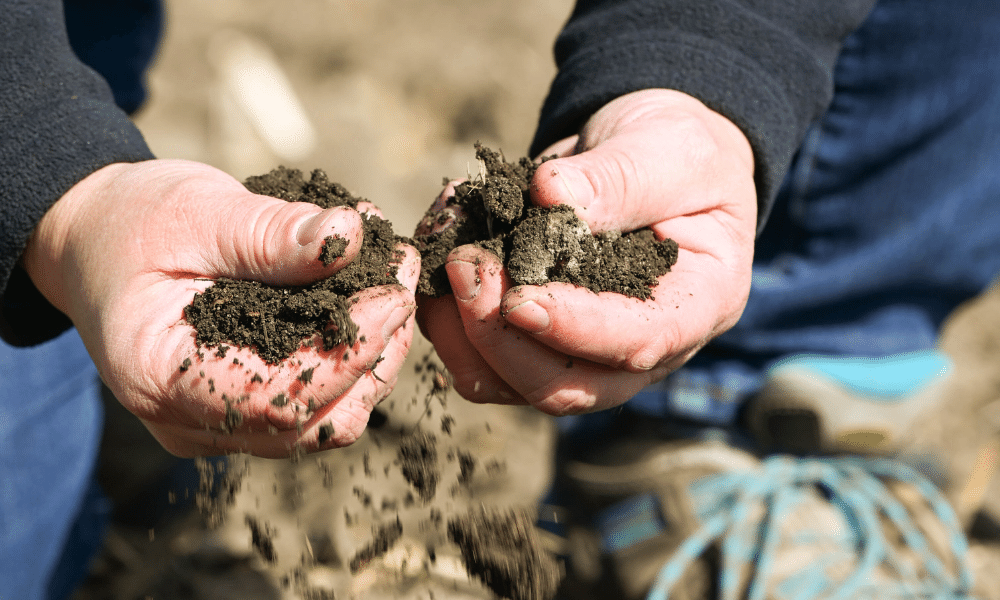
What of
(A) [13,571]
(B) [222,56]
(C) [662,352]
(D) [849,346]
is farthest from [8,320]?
(B) [222,56]

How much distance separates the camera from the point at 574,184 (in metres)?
1.32

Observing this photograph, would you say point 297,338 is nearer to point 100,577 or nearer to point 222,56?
point 100,577

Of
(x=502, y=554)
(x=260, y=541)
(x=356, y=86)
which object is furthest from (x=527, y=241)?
(x=356, y=86)

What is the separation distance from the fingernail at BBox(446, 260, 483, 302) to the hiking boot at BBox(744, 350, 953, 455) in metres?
2.04

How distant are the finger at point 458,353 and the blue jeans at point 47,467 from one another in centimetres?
148

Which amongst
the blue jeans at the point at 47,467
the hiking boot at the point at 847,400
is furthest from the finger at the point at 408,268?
the hiking boot at the point at 847,400

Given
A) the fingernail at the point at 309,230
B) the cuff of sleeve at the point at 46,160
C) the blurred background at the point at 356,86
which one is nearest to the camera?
the fingernail at the point at 309,230

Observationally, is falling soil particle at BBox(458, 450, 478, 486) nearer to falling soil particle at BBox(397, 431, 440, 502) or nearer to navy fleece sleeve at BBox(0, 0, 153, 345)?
falling soil particle at BBox(397, 431, 440, 502)

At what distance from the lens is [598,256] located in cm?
139

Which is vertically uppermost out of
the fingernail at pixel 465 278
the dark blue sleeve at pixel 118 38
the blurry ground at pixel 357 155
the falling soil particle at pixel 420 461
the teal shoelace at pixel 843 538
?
the fingernail at pixel 465 278

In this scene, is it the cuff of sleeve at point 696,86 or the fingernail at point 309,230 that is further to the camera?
the cuff of sleeve at point 696,86

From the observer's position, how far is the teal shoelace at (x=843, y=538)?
2381 mm

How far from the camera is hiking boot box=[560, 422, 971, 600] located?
241cm

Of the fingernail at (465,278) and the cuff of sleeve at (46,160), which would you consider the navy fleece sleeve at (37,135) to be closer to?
the cuff of sleeve at (46,160)
